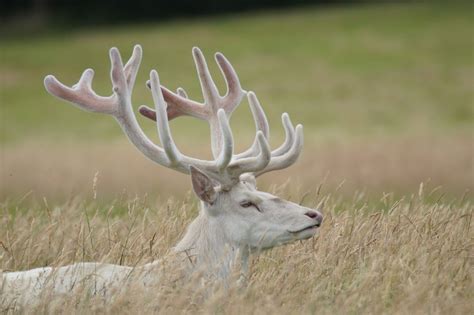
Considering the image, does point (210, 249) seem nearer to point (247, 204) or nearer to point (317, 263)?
point (247, 204)

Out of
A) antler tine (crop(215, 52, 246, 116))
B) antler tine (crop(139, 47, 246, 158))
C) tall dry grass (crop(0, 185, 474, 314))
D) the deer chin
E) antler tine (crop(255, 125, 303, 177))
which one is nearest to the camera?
tall dry grass (crop(0, 185, 474, 314))

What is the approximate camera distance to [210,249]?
5.83 m

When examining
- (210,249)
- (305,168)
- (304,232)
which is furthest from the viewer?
(305,168)

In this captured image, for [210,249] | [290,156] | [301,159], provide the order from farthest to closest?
1. [301,159]
2. [290,156]
3. [210,249]

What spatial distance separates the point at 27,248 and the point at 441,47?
28500 millimetres

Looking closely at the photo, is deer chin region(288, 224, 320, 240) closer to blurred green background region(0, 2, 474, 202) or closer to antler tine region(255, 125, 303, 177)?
antler tine region(255, 125, 303, 177)

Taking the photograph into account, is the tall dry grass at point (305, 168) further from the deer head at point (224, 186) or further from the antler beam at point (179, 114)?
the deer head at point (224, 186)

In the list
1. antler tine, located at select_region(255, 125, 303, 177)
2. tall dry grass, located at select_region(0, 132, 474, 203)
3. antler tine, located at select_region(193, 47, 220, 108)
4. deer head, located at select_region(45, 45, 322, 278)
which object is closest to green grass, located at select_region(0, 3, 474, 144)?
tall dry grass, located at select_region(0, 132, 474, 203)

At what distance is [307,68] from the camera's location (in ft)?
107

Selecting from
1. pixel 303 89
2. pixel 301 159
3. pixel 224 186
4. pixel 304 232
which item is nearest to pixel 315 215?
pixel 304 232

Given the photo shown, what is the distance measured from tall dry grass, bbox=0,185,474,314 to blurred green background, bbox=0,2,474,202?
7.14 m

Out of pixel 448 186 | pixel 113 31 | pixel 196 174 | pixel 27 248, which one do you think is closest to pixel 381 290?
pixel 196 174

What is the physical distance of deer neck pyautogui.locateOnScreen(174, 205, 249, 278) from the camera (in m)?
5.74

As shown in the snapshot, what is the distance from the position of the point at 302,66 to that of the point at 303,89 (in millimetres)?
2490
